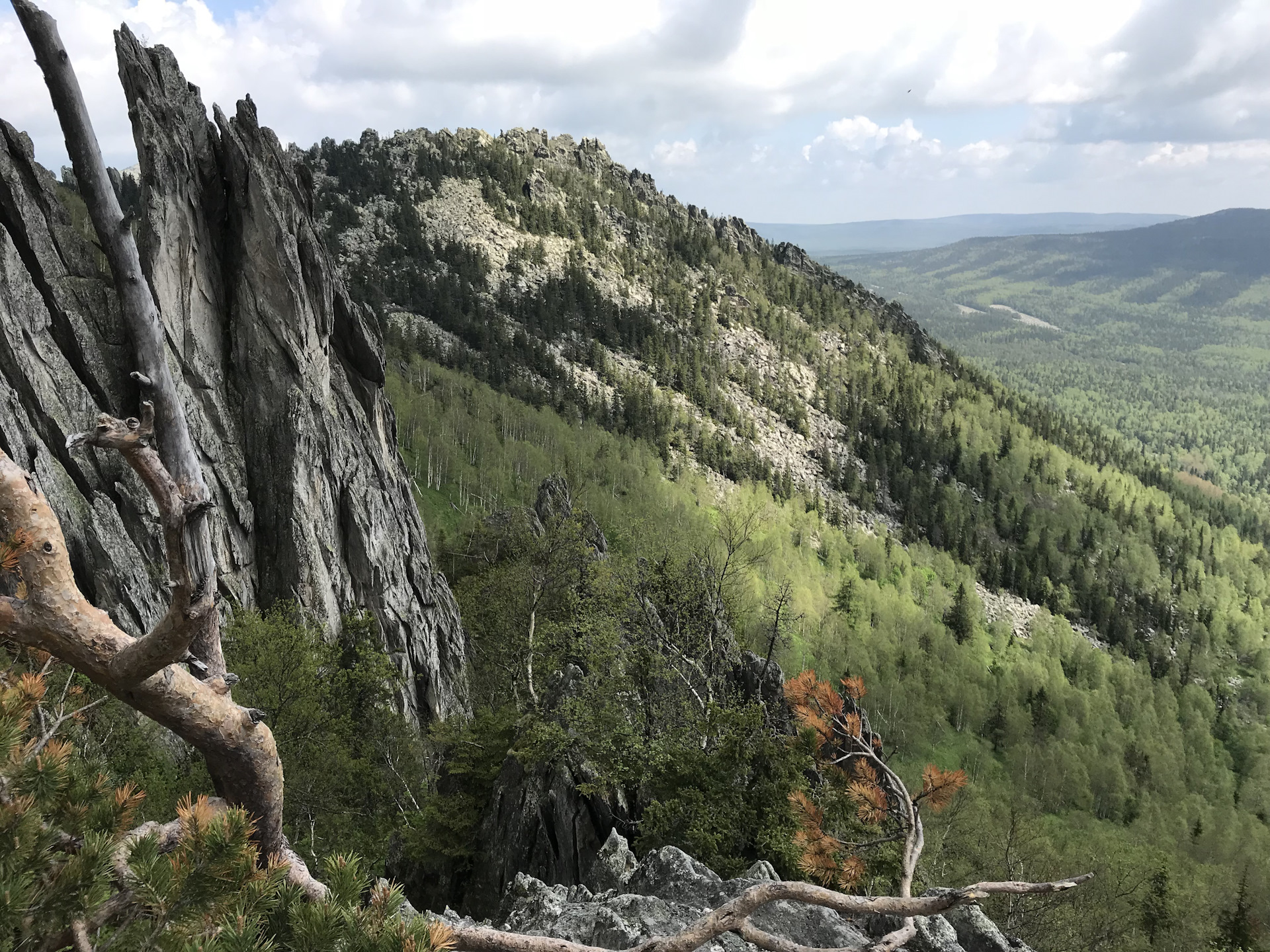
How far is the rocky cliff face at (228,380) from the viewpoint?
27.6 metres

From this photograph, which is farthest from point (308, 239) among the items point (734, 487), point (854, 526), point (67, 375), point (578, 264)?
point (578, 264)

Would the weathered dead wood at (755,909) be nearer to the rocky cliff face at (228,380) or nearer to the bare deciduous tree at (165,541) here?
the bare deciduous tree at (165,541)

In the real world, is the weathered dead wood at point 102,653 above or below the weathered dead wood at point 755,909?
above

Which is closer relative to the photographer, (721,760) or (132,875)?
(132,875)

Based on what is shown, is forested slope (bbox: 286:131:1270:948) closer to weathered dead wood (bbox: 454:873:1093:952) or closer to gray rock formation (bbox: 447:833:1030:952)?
gray rock formation (bbox: 447:833:1030:952)

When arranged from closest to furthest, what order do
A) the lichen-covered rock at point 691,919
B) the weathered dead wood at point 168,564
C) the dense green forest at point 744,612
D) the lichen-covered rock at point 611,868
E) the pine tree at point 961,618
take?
the weathered dead wood at point 168,564 < the lichen-covered rock at point 691,919 < the lichen-covered rock at point 611,868 < the dense green forest at point 744,612 < the pine tree at point 961,618

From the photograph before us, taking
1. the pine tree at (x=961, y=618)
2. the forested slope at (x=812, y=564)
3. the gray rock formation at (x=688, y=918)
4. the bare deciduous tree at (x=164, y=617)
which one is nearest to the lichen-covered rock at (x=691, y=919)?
the gray rock formation at (x=688, y=918)

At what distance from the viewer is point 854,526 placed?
474 ft

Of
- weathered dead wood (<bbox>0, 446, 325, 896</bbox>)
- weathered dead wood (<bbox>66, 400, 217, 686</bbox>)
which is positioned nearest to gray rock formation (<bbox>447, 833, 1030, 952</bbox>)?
weathered dead wood (<bbox>0, 446, 325, 896</bbox>)

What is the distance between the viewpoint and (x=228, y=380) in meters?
35.6

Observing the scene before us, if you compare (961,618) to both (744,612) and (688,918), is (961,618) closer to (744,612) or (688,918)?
(744,612)

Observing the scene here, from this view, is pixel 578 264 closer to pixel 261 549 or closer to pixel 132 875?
pixel 261 549

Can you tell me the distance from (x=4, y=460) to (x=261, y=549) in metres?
34.3

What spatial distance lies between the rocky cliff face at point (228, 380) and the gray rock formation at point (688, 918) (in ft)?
79.7
